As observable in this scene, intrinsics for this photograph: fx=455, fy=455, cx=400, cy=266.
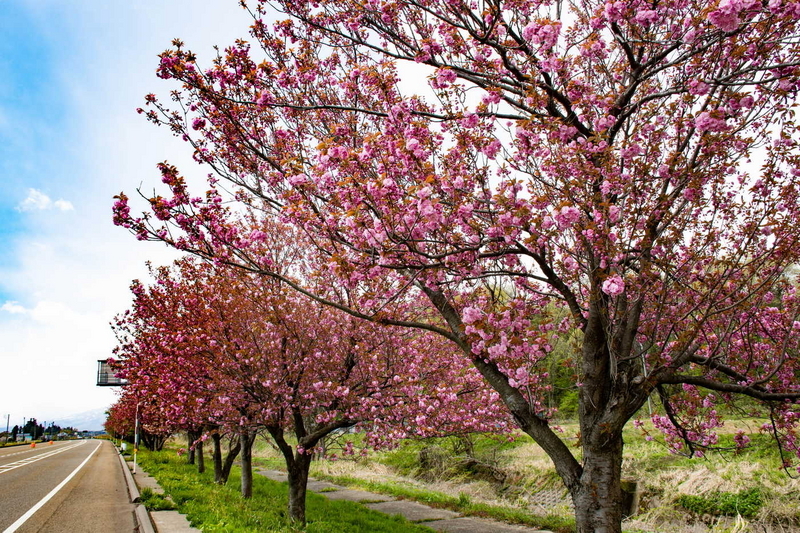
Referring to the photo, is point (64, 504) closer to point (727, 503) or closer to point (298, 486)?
point (298, 486)

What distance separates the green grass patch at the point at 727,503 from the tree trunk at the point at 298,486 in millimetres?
9471

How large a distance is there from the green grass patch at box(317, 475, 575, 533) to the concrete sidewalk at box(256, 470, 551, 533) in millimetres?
302

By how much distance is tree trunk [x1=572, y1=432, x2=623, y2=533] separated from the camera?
4.21m

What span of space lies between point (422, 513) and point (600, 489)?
9.67 metres

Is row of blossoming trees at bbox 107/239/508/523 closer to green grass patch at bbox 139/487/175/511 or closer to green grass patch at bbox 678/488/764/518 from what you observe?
green grass patch at bbox 139/487/175/511

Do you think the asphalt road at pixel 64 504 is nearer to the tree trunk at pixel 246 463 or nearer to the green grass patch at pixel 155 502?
the green grass patch at pixel 155 502

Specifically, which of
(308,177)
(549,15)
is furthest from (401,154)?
(549,15)

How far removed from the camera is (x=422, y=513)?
1259 cm

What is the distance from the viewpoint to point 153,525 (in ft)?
25.8

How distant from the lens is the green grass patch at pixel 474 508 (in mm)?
10328

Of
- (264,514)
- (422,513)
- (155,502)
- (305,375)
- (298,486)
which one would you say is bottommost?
(422,513)

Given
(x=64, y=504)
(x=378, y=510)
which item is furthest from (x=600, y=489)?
(x=64, y=504)

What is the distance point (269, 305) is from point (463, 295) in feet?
16.2

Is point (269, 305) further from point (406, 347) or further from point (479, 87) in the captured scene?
point (479, 87)
